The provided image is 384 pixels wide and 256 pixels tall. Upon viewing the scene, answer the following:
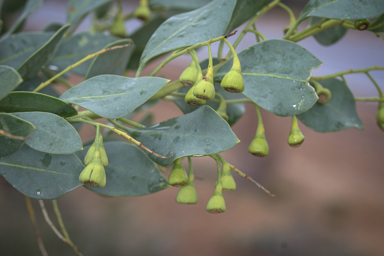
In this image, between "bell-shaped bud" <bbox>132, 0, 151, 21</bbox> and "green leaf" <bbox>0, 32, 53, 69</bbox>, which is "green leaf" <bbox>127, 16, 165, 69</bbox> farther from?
"green leaf" <bbox>0, 32, 53, 69</bbox>

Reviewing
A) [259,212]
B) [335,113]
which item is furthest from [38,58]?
[259,212]

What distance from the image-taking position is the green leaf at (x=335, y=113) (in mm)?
500

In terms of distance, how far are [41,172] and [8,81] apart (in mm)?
137

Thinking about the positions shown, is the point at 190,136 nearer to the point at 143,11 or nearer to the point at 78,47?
the point at 78,47

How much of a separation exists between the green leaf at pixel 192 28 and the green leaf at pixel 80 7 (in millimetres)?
220

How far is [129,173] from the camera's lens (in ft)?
1.54

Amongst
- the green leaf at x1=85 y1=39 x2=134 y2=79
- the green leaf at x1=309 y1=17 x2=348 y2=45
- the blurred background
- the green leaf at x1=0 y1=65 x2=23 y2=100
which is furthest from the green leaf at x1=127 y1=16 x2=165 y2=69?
the blurred background

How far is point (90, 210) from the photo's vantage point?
1456 mm

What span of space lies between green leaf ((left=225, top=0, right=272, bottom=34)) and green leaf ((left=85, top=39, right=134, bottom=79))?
134 millimetres

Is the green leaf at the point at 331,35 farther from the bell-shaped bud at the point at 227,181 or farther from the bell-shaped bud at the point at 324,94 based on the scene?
the bell-shaped bud at the point at 227,181

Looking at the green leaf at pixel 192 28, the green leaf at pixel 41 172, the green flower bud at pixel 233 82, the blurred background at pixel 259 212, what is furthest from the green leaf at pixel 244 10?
the blurred background at pixel 259 212

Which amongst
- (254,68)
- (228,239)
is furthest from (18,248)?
(254,68)

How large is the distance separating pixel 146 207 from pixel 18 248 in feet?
1.59

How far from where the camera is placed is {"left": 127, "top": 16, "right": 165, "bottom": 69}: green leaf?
68 cm
